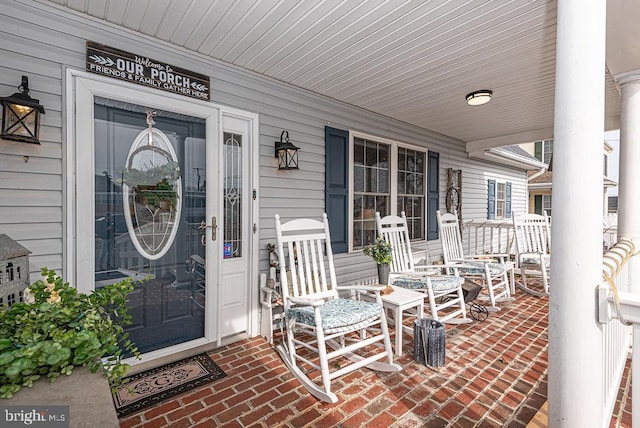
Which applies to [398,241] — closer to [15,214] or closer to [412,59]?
[412,59]

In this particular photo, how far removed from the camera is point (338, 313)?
2.41 metres

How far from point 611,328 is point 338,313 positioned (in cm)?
159

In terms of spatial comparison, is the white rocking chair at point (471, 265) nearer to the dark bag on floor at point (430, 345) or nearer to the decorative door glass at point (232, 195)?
the dark bag on floor at point (430, 345)

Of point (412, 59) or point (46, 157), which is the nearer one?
point (46, 157)

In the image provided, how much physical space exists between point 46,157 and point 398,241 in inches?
129

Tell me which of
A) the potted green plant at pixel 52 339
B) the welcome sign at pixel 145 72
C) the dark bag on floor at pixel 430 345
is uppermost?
the welcome sign at pixel 145 72

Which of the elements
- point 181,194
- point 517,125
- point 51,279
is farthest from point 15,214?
point 517,125

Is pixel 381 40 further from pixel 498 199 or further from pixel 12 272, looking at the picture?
pixel 498 199

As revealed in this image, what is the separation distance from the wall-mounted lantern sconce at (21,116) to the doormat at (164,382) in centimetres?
175

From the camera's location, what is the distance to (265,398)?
222 centimetres

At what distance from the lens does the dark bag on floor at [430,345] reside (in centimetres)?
259

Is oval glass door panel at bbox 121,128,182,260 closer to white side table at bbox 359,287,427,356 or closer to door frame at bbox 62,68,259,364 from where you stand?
door frame at bbox 62,68,259,364
